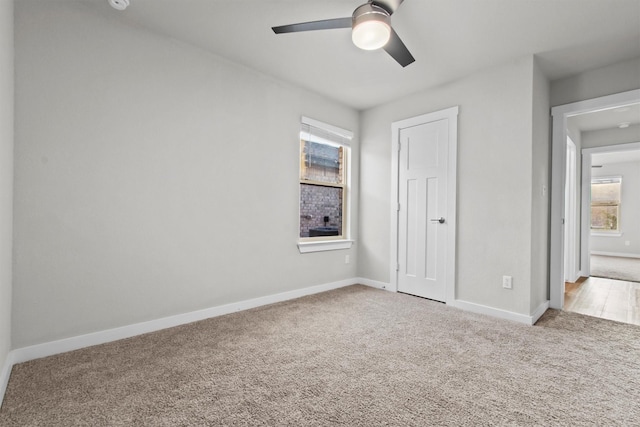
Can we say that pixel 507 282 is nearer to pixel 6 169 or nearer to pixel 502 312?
pixel 502 312

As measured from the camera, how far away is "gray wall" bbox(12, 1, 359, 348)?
2.05m

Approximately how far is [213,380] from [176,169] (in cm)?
174

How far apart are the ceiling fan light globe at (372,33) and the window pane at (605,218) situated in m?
9.32

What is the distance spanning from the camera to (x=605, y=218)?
7.99 metres

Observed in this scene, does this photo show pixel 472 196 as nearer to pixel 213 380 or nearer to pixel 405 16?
pixel 405 16

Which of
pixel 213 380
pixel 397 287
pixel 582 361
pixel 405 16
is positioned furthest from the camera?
pixel 397 287

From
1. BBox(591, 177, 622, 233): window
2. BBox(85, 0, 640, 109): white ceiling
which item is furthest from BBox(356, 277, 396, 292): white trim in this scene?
BBox(591, 177, 622, 233): window

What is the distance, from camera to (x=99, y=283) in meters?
2.27

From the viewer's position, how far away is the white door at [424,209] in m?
3.47

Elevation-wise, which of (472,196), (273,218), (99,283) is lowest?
(99,283)

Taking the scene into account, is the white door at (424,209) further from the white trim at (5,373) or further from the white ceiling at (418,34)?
the white trim at (5,373)

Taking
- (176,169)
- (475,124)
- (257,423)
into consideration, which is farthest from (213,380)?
(475,124)

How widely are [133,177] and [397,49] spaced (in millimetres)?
2267

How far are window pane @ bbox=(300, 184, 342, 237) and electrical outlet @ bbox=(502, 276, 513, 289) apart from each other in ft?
6.72
